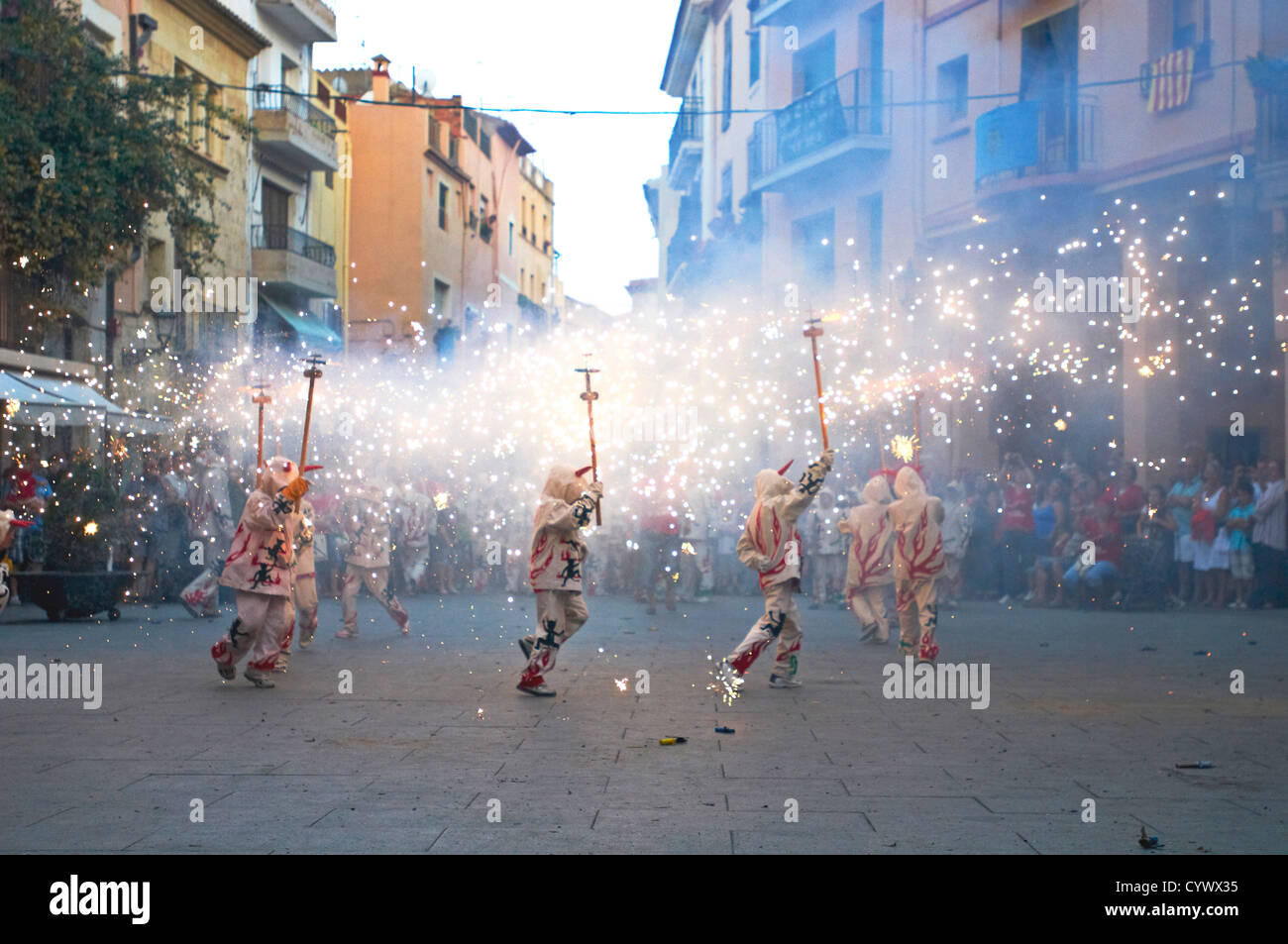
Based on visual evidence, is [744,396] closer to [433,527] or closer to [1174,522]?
[433,527]

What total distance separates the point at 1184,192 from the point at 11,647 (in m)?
13.9

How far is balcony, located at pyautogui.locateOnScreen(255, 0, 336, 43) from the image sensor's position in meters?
28.6

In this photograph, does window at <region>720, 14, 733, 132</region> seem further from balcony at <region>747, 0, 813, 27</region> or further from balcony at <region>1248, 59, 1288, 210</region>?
balcony at <region>1248, 59, 1288, 210</region>

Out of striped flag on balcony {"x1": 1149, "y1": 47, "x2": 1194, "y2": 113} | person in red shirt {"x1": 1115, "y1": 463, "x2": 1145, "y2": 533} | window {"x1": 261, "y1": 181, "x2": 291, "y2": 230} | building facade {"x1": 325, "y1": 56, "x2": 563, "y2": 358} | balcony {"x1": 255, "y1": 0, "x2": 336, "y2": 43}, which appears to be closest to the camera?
person in red shirt {"x1": 1115, "y1": 463, "x2": 1145, "y2": 533}

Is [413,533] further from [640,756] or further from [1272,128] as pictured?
[640,756]

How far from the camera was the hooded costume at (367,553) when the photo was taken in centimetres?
1355

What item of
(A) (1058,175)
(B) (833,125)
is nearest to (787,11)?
(B) (833,125)

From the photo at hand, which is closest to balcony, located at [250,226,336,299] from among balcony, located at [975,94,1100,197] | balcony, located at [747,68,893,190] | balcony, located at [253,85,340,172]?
balcony, located at [253,85,340,172]

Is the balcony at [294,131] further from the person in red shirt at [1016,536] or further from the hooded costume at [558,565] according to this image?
the hooded costume at [558,565]

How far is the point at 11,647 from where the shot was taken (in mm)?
12359

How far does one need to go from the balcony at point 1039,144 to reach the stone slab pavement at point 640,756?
8.46m

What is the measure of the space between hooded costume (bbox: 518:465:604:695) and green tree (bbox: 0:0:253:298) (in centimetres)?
1126

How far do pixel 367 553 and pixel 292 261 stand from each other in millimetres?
17157

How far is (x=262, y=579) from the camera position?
32.8 feet
